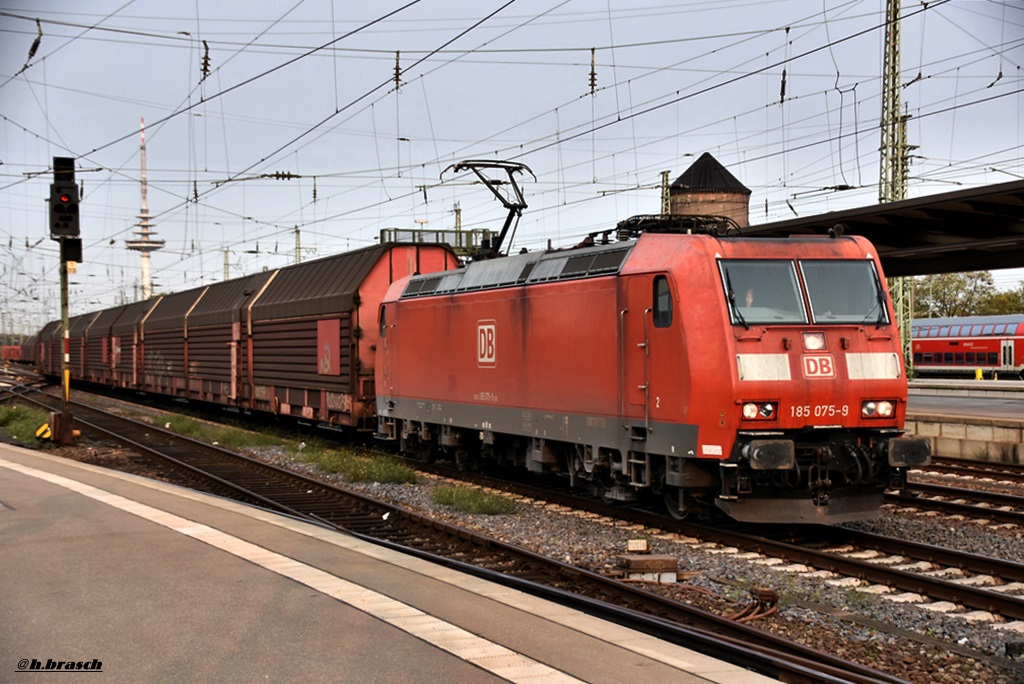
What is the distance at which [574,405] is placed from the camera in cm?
1271

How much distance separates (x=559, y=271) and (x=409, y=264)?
8.20 metres

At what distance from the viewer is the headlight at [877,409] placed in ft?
35.1

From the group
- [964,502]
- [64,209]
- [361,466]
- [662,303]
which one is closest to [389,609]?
[662,303]

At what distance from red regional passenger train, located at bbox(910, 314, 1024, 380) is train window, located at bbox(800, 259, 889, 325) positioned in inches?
1579

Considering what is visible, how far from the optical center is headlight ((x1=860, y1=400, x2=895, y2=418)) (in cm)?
1069

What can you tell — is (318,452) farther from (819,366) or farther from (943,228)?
(943,228)

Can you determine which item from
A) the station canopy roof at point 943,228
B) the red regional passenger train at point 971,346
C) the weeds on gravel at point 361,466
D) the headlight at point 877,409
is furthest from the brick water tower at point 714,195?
the headlight at point 877,409

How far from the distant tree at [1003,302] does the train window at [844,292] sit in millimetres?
65816

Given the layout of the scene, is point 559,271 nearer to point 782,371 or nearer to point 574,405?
point 574,405

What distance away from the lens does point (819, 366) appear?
10555 millimetres

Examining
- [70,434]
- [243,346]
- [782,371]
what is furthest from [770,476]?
[243,346]

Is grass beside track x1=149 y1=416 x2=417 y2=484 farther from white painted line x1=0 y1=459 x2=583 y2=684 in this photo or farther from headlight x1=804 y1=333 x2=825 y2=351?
headlight x1=804 y1=333 x2=825 y2=351

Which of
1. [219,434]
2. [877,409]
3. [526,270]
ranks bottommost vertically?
[219,434]

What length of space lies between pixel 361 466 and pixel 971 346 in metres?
41.5
